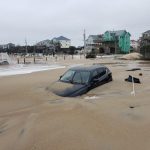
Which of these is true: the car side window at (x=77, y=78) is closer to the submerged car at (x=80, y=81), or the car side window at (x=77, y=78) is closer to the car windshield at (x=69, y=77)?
the submerged car at (x=80, y=81)

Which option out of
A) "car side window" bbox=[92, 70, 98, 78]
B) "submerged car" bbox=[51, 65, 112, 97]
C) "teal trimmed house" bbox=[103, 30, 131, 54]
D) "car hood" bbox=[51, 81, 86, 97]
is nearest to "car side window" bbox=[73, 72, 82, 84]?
"submerged car" bbox=[51, 65, 112, 97]

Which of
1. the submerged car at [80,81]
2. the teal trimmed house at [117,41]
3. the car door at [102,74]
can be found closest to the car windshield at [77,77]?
the submerged car at [80,81]

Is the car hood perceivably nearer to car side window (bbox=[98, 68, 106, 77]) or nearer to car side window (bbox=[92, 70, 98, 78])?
car side window (bbox=[92, 70, 98, 78])

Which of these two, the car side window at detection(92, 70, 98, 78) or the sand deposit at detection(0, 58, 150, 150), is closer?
the sand deposit at detection(0, 58, 150, 150)

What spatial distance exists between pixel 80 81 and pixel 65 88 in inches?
32.4

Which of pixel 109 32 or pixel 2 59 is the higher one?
pixel 109 32

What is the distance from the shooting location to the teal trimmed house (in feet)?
303

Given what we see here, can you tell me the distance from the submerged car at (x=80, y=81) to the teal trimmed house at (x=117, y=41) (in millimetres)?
79109

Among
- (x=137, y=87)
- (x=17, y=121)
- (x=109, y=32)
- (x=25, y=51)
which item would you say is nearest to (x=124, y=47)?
(x=109, y=32)

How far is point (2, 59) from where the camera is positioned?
162 ft

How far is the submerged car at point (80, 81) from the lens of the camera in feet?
33.7

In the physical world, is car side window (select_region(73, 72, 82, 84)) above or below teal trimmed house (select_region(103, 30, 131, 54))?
below

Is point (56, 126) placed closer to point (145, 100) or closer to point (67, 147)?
point (67, 147)

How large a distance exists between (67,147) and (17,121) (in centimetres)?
262
